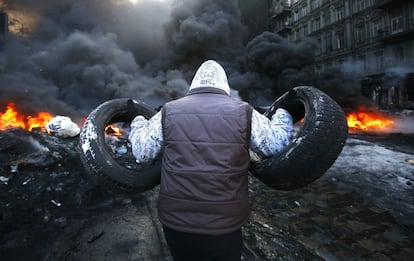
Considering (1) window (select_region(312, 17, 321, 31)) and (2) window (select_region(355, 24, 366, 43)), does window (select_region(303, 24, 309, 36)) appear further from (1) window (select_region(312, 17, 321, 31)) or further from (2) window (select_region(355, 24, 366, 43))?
(2) window (select_region(355, 24, 366, 43))

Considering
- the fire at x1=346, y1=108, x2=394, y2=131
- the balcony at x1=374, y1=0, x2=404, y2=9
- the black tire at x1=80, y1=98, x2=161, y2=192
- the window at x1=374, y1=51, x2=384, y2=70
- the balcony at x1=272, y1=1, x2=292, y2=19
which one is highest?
the balcony at x1=272, y1=1, x2=292, y2=19

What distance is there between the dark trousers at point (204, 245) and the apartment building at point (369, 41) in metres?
21.8

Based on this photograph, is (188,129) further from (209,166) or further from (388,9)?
(388,9)

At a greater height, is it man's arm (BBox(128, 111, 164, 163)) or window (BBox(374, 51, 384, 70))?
window (BBox(374, 51, 384, 70))

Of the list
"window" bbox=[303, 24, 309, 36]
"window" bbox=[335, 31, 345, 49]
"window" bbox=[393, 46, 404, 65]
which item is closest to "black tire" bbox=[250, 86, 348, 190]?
"window" bbox=[393, 46, 404, 65]

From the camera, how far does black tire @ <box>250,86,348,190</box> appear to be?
189cm

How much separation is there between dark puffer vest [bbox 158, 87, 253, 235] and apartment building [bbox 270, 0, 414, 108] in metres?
21.8

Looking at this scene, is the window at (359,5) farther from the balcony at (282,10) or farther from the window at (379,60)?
the balcony at (282,10)

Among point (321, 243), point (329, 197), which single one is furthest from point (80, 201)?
point (329, 197)

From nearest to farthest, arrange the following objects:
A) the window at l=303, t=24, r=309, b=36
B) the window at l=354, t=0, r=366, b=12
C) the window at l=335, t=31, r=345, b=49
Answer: the window at l=354, t=0, r=366, b=12, the window at l=335, t=31, r=345, b=49, the window at l=303, t=24, r=309, b=36

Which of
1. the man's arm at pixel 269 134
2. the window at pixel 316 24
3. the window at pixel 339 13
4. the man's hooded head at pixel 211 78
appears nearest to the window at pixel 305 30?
the window at pixel 316 24

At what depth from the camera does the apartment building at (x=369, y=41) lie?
19.9m

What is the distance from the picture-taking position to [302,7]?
29797 millimetres

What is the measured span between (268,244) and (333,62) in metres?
27.3
